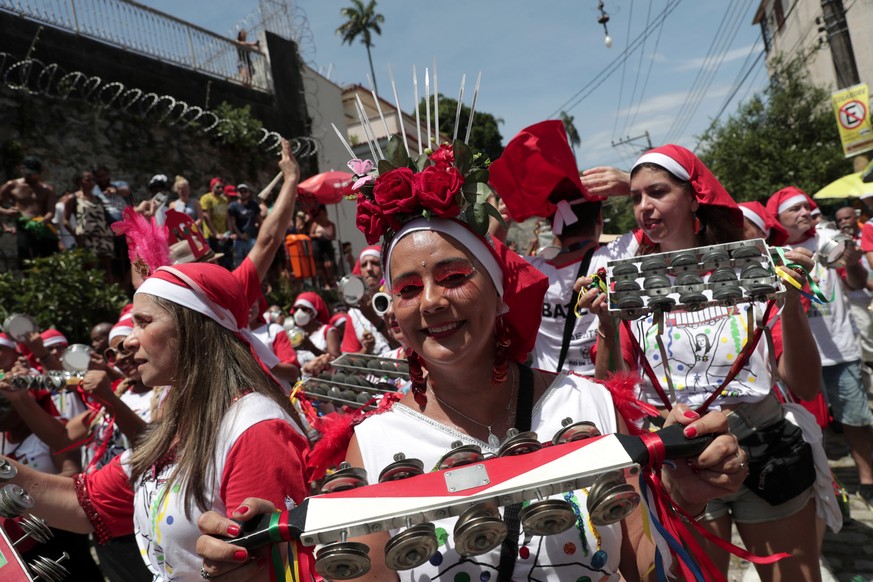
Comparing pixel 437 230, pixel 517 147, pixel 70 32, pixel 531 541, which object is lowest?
pixel 531 541

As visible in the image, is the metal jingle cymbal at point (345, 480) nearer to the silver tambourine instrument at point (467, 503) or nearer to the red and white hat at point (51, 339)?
the silver tambourine instrument at point (467, 503)

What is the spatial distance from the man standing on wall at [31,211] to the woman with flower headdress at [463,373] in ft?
30.8

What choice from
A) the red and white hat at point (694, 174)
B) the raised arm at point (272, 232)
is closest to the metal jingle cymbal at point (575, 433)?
the red and white hat at point (694, 174)

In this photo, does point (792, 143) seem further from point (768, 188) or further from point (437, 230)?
point (437, 230)

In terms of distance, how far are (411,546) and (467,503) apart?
0.15 m

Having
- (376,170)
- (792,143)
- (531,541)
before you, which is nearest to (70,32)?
(376,170)

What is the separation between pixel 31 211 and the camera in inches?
384

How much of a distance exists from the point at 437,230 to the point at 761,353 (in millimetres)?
1522

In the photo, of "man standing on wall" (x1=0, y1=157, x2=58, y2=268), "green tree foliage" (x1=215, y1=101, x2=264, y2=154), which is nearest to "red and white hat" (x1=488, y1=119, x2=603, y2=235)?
"man standing on wall" (x1=0, y1=157, x2=58, y2=268)

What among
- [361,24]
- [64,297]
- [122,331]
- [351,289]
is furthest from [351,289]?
[361,24]

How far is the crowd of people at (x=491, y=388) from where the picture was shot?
5.61ft

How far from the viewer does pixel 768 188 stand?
2241cm

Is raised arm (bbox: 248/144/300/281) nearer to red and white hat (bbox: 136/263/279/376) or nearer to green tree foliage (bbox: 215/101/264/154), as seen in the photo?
red and white hat (bbox: 136/263/279/376)

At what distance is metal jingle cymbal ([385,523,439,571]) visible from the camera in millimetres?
1354
